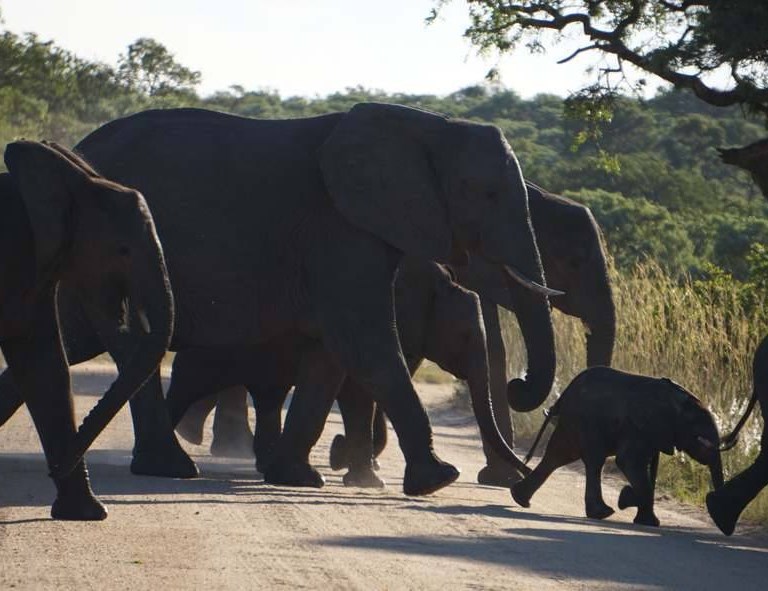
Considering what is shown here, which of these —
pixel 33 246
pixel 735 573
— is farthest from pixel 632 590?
pixel 33 246

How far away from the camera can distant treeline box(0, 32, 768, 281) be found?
38.2 m

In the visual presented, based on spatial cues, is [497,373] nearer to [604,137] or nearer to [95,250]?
[95,250]

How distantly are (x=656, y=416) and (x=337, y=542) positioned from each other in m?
3.03

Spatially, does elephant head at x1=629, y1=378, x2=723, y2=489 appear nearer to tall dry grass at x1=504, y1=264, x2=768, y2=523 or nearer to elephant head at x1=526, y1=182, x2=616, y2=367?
tall dry grass at x1=504, y1=264, x2=768, y2=523

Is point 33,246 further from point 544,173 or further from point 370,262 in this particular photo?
point 544,173

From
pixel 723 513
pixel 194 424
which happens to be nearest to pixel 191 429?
A: pixel 194 424

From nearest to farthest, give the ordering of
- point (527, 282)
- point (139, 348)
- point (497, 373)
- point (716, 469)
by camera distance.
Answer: point (139, 348)
point (716, 469)
point (527, 282)
point (497, 373)

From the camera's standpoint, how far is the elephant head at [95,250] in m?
9.02

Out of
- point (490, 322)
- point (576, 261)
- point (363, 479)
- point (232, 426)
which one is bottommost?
point (232, 426)

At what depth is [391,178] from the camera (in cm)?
1292

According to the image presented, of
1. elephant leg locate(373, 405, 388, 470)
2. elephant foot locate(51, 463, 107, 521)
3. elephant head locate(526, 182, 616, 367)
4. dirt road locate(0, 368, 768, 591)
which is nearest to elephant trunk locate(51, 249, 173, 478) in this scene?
elephant foot locate(51, 463, 107, 521)

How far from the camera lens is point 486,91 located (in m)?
110

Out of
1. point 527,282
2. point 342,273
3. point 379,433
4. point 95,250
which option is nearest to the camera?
point 95,250

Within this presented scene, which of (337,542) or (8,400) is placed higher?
(8,400)
